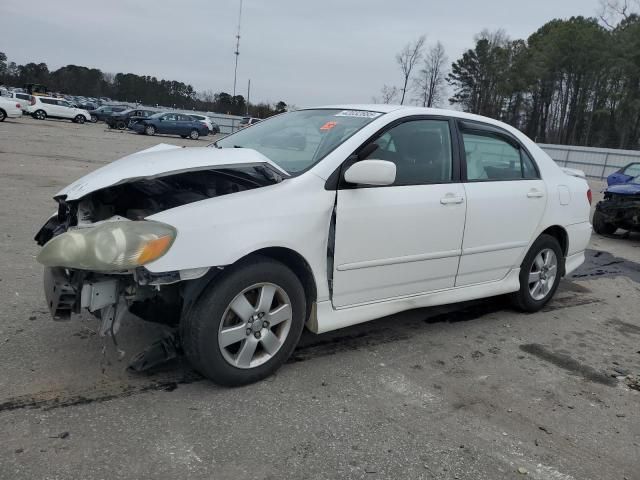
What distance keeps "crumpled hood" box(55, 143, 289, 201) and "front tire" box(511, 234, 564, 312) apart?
2.62 m

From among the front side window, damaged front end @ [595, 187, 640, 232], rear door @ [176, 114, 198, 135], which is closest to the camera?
the front side window

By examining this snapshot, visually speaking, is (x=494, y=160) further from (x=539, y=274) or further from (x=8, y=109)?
(x=8, y=109)

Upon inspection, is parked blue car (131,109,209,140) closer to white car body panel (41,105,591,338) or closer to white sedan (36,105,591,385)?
white sedan (36,105,591,385)

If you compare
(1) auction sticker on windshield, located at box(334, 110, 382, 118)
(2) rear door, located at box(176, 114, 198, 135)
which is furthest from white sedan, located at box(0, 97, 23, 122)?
(1) auction sticker on windshield, located at box(334, 110, 382, 118)

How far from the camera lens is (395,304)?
12.4 ft

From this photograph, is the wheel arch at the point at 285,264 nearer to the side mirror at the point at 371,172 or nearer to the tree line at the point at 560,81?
the side mirror at the point at 371,172

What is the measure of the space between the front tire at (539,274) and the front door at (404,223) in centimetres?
→ 107

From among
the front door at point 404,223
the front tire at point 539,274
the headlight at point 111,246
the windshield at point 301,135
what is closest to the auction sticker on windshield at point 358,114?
the windshield at point 301,135

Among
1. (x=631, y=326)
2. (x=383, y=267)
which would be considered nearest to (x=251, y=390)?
(x=383, y=267)

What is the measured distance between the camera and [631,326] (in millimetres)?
5035

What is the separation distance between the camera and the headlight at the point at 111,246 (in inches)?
104

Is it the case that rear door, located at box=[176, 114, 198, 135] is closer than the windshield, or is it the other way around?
the windshield

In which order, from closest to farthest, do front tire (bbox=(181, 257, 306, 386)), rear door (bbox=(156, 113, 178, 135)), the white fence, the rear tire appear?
front tire (bbox=(181, 257, 306, 386))
the rear tire
the white fence
rear door (bbox=(156, 113, 178, 135))

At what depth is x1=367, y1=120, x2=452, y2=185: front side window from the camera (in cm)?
376
